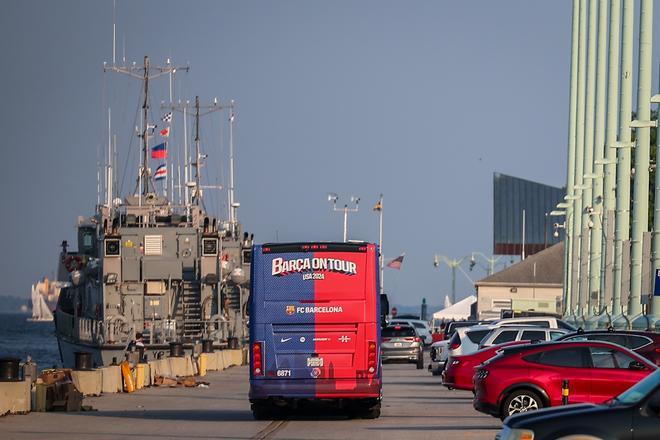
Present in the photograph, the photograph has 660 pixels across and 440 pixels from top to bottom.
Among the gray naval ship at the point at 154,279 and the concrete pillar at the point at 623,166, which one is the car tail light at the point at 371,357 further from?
the gray naval ship at the point at 154,279

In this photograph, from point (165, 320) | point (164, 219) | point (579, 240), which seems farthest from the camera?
point (579, 240)

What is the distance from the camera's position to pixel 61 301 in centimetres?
8588

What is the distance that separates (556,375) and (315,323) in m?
4.72

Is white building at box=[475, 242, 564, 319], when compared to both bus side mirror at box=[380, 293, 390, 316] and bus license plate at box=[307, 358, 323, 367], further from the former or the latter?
bus license plate at box=[307, 358, 323, 367]

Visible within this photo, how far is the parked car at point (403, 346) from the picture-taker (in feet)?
Result: 183

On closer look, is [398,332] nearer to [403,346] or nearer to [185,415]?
[403,346]

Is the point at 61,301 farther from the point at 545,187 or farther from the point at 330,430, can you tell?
the point at 545,187

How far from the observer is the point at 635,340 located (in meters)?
29.5

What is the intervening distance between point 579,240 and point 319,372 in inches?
2334

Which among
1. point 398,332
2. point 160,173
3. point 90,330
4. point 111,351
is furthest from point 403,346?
point 160,173

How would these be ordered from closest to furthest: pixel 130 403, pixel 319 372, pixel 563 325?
pixel 319 372 < pixel 130 403 < pixel 563 325

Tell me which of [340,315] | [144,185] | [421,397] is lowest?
[421,397]

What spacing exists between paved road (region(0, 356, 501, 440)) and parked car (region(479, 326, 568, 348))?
4.88ft

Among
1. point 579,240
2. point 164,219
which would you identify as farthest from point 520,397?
point 579,240
